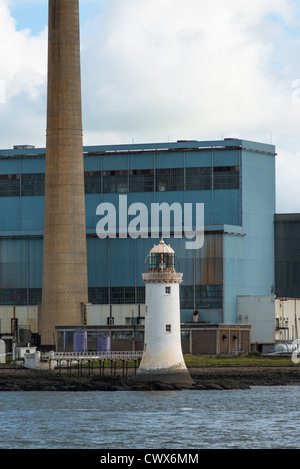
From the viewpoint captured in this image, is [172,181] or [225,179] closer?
[225,179]

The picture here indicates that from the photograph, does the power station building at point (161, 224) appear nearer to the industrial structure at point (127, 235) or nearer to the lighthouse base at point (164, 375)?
the industrial structure at point (127, 235)

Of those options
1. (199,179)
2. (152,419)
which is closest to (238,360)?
(199,179)

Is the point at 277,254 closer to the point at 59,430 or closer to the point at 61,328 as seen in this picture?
the point at 61,328

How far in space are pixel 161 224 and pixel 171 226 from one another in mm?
1154

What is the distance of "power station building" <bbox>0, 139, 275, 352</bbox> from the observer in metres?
128

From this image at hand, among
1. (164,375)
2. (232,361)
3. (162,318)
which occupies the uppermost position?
(162,318)

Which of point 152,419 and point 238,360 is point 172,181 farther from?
point 152,419

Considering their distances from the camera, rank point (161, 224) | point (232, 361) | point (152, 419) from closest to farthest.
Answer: point (152, 419) < point (232, 361) < point (161, 224)

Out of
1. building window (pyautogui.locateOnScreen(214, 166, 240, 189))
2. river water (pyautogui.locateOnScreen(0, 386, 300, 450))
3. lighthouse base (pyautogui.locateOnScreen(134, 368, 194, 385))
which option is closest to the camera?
river water (pyautogui.locateOnScreen(0, 386, 300, 450))

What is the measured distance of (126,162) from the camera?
13800cm

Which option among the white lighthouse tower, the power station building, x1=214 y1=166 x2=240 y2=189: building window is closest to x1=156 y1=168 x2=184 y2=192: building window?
the power station building

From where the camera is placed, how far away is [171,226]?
135750 mm

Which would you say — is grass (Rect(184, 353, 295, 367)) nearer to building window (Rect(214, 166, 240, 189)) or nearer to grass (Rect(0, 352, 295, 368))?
grass (Rect(0, 352, 295, 368))
